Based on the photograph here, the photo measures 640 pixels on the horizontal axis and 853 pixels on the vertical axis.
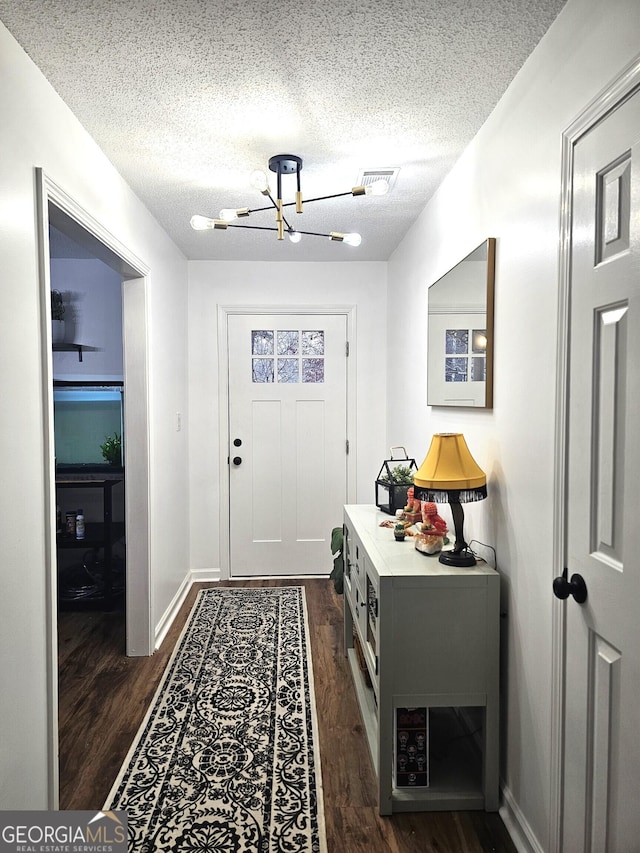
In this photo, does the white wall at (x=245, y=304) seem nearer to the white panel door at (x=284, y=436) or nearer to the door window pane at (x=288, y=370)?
the white panel door at (x=284, y=436)

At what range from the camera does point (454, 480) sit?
1.99m

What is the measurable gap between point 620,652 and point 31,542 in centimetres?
161

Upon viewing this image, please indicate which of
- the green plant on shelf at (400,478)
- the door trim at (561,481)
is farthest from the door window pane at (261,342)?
the door trim at (561,481)

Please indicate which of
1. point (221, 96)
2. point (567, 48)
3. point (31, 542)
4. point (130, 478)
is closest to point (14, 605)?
point (31, 542)

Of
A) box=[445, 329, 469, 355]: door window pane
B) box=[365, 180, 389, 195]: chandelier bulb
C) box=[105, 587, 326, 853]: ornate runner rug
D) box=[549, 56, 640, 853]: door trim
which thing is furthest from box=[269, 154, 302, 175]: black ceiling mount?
box=[105, 587, 326, 853]: ornate runner rug

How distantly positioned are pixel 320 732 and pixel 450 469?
1.26m

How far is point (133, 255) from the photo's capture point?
9.39 feet

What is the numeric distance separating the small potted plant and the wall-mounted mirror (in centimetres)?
265

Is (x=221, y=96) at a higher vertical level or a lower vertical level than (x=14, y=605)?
higher

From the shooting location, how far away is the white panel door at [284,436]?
4.41 meters

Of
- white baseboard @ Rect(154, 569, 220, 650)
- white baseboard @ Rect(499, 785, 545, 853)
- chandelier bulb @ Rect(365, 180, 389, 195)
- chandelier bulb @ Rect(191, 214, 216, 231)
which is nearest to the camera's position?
white baseboard @ Rect(499, 785, 545, 853)

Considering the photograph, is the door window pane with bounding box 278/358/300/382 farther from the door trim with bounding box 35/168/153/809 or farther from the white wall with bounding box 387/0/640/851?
the white wall with bounding box 387/0/640/851

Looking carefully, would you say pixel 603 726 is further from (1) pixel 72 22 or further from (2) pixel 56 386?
(2) pixel 56 386

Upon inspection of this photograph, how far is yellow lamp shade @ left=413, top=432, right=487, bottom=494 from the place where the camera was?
199cm
